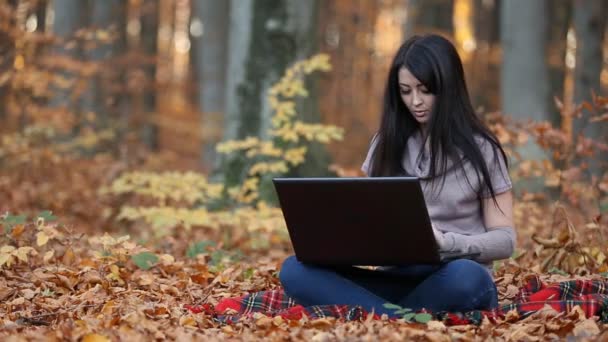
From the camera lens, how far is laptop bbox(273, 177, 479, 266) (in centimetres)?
355

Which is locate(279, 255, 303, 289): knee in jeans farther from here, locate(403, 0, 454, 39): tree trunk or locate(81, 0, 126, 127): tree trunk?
locate(403, 0, 454, 39): tree trunk

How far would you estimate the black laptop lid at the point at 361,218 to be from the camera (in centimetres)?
355

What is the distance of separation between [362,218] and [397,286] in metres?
0.68

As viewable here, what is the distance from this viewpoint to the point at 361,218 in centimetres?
367

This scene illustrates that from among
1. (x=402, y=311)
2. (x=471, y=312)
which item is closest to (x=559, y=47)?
(x=471, y=312)

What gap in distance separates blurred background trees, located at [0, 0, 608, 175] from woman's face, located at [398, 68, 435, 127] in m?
2.84

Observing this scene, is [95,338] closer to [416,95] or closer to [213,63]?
[416,95]

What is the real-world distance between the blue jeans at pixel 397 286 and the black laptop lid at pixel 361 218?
181 millimetres

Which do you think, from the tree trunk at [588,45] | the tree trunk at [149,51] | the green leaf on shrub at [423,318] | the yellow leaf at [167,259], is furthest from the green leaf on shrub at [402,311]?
the tree trunk at [149,51]

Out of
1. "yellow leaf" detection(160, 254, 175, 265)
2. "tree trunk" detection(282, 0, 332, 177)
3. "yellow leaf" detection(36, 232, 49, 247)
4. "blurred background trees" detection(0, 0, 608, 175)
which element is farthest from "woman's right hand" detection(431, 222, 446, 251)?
"tree trunk" detection(282, 0, 332, 177)

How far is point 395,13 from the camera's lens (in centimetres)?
2697

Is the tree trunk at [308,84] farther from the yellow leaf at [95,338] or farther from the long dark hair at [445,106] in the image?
the yellow leaf at [95,338]

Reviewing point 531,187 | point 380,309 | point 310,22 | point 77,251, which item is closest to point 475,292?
point 380,309

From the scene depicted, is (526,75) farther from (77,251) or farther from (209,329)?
(209,329)
